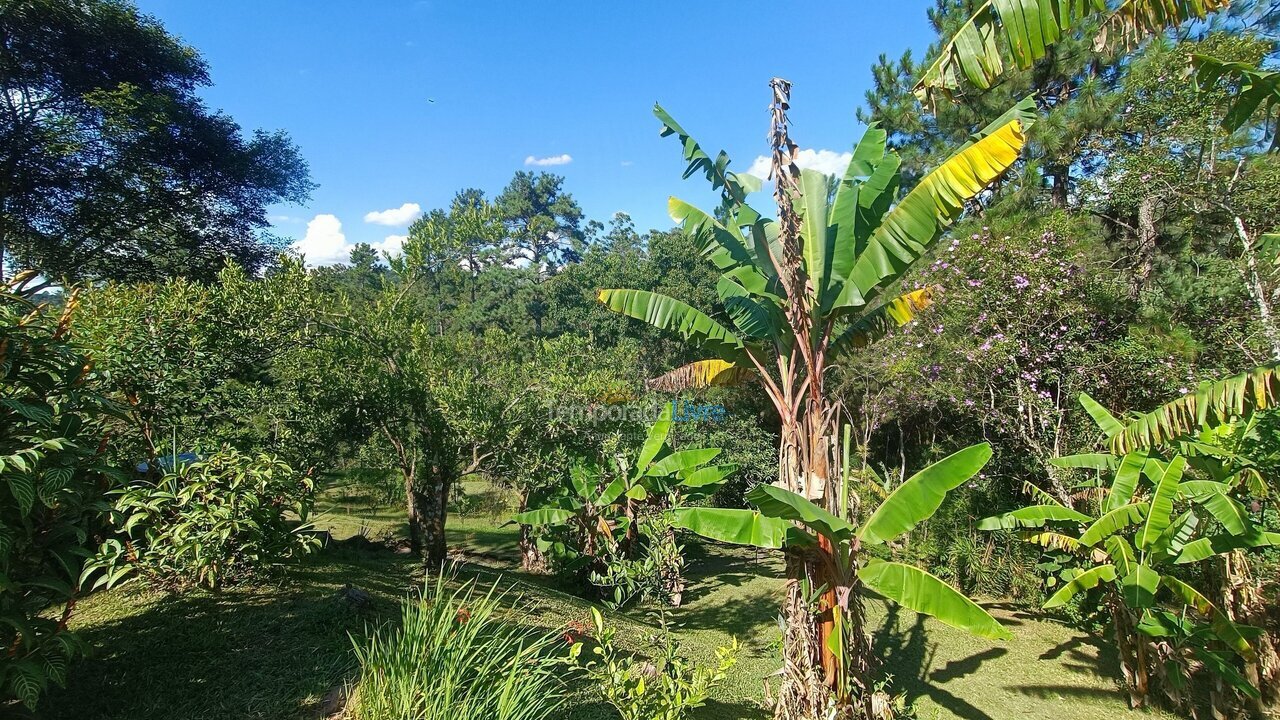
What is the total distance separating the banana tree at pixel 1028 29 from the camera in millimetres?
2871

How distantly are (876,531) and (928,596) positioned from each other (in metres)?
0.48

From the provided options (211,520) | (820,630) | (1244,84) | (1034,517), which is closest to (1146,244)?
(1034,517)

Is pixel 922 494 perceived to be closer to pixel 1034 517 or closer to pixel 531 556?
pixel 1034 517

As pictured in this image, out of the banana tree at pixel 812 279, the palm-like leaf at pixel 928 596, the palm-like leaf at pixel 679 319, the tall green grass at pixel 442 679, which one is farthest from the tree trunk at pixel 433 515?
the palm-like leaf at pixel 928 596

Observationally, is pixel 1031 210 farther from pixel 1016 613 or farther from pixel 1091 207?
pixel 1016 613

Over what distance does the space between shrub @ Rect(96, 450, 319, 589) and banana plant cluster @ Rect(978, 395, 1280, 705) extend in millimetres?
6079

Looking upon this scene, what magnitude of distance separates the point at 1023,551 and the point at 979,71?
715 centimetres

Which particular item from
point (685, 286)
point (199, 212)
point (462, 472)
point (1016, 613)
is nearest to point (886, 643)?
point (1016, 613)

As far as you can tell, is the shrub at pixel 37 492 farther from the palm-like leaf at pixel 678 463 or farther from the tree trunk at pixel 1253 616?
the tree trunk at pixel 1253 616

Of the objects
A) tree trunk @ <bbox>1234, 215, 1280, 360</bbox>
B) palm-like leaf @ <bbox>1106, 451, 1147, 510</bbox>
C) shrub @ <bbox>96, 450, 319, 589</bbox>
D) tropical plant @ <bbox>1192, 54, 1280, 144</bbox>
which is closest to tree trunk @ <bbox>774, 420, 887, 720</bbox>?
palm-like leaf @ <bbox>1106, 451, 1147, 510</bbox>

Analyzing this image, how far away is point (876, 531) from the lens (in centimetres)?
368

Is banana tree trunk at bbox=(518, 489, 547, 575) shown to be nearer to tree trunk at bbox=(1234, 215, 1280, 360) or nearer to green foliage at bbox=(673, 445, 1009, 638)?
green foliage at bbox=(673, 445, 1009, 638)

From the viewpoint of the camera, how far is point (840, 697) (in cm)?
385

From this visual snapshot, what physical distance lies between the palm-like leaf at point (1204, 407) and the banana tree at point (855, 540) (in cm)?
169
